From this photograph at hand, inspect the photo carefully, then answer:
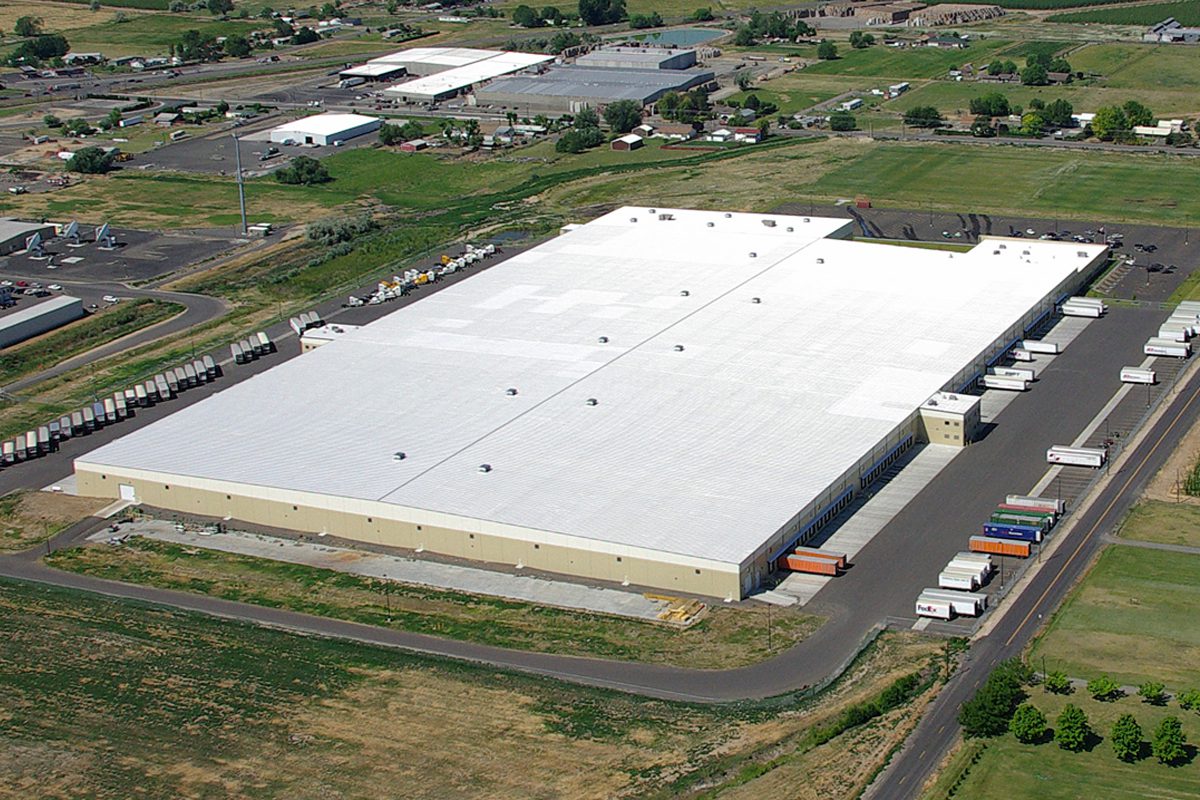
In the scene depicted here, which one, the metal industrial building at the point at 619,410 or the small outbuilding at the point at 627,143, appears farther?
the small outbuilding at the point at 627,143

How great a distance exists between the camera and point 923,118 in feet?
554

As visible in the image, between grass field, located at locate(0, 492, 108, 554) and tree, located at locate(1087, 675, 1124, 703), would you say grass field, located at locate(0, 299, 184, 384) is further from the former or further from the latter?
tree, located at locate(1087, 675, 1124, 703)

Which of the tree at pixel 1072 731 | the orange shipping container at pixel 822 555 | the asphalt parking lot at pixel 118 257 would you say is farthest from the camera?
the asphalt parking lot at pixel 118 257

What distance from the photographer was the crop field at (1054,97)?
174m

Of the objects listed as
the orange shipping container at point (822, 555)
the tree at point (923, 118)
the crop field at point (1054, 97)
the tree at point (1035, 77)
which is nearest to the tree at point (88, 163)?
the tree at point (923, 118)

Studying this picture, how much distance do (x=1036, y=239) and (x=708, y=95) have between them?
71017mm

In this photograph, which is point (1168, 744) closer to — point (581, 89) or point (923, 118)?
point (923, 118)

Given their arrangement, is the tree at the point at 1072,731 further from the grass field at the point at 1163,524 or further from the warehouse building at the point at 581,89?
the warehouse building at the point at 581,89

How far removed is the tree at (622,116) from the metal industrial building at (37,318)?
68.3 metres

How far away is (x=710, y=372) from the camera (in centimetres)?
9300

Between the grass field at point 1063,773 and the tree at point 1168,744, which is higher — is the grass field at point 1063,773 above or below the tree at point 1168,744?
below

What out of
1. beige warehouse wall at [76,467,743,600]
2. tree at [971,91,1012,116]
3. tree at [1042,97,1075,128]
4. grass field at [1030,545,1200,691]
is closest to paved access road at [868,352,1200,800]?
grass field at [1030,545,1200,691]

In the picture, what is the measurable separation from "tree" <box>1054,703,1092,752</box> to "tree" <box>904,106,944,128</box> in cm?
11856

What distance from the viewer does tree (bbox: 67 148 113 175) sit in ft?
536
